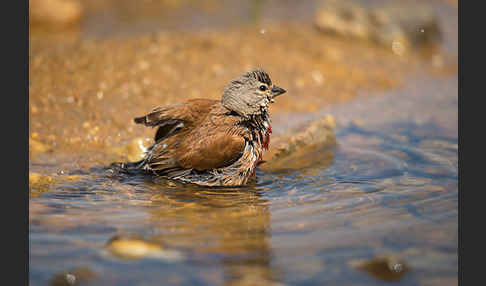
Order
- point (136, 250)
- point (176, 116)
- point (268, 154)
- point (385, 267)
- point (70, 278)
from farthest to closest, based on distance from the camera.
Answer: point (268, 154) < point (176, 116) < point (136, 250) < point (385, 267) < point (70, 278)

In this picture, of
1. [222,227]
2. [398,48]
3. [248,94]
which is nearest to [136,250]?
[222,227]

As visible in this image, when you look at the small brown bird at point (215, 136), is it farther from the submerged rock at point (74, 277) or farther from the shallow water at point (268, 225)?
the submerged rock at point (74, 277)

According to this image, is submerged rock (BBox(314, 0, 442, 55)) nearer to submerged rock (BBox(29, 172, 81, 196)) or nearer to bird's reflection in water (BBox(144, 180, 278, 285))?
bird's reflection in water (BBox(144, 180, 278, 285))

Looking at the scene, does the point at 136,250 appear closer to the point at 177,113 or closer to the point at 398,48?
the point at 177,113

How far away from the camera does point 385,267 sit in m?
3.47

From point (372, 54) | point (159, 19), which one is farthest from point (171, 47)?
point (372, 54)

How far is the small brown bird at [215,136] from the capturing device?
5.05 meters

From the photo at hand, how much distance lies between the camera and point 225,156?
5055mm

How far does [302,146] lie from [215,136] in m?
1.56

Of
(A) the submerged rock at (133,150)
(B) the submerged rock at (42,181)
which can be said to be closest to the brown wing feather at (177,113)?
(A) the submerged rock at (133,150)

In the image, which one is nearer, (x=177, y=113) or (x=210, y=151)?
(x=210, y=151)

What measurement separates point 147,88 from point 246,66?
1.75m

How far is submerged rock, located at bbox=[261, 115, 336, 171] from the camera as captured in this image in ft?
19.6

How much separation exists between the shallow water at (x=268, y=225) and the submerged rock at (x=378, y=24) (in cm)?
511
